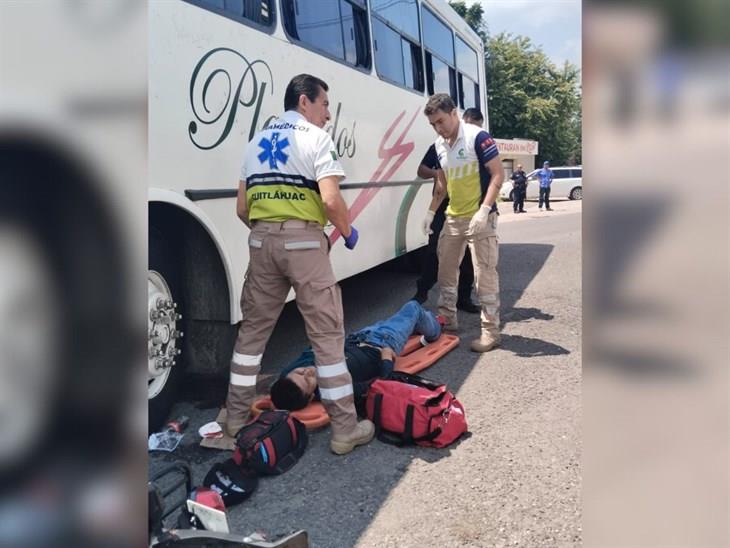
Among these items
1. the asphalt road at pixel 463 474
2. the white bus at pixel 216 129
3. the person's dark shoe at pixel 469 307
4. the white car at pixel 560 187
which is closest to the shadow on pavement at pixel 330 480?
the asphalt road at pixel 463 474

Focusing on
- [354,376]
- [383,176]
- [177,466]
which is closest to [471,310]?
[383,176]

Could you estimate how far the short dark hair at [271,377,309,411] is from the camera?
381cm

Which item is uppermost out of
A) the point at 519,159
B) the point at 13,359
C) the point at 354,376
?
the point at 519,159

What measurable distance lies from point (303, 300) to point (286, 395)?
0.71 meters

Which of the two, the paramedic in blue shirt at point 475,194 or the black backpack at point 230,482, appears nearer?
the black backpack at point 230,482

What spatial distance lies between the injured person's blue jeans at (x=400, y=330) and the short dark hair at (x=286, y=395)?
831 mm

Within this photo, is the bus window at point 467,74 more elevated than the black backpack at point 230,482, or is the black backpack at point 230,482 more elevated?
the bus window at point 467,74

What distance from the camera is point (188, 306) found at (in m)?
4.05

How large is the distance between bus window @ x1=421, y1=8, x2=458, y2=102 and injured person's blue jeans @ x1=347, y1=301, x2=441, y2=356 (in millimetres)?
3945

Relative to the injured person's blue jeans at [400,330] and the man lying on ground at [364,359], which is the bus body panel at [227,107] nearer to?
the man lying on ground at [364,359]

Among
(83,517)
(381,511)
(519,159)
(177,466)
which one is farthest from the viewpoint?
(519,159)

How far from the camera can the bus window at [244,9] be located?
3.73 meters

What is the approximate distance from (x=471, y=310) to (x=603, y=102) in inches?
237

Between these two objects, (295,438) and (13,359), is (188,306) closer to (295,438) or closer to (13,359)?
(295,438)
